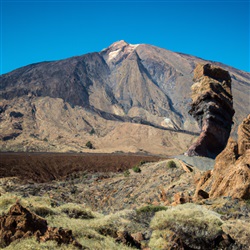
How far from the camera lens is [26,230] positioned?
654 cm

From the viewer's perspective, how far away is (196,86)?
85.2 feet

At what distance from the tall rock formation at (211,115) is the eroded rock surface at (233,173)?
6120mm

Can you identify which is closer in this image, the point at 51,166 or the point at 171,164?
the point at 171,164

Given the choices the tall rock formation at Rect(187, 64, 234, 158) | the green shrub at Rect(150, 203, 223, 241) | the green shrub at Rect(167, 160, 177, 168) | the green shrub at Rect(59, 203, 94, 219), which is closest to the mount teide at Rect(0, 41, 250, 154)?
the green shrub at Rect(167, 160, 177, 168)

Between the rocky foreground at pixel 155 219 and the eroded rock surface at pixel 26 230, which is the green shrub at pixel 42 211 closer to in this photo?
the rocky foreground at pixel 155 219

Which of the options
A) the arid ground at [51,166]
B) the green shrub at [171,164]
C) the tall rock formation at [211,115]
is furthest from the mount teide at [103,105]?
the tall rock formation at [211,115]

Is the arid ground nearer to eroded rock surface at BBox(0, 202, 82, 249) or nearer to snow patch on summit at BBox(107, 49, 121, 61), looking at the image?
eroded rock surface at BBox(0, 202, 82, 249)

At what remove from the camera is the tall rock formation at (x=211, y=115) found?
2388cm

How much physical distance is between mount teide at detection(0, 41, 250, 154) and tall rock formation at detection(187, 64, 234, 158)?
4179 centimetres

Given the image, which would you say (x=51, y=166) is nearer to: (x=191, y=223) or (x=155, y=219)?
(x=155, y=219)

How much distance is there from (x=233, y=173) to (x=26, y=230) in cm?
951

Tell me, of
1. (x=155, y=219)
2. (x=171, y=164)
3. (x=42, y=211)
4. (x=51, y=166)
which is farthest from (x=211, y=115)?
(x=51, y=166)

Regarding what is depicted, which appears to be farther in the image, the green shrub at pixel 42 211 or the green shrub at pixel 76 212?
the green shrub at pixel 76 212

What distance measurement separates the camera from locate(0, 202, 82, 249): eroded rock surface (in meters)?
6.25
